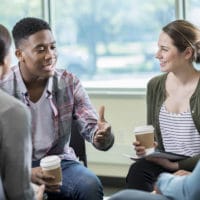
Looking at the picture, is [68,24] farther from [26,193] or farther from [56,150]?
[26,193]

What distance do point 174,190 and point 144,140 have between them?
739mm

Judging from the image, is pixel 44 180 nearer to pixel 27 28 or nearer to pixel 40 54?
pixel 40 54

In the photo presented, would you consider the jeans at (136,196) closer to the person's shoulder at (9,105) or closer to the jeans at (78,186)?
the person's shoulder at (9,105)

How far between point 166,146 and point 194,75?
1.33 ft

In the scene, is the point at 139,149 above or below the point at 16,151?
below

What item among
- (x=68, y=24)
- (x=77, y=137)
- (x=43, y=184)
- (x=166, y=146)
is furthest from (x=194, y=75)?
(x=68, y=24)

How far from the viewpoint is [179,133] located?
248cm

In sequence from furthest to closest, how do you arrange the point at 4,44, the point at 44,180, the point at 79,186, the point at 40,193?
the point at 79,186 → the point at 44,180 → the point at 40,193 → the point at 4,44

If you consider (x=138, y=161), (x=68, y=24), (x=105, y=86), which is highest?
(x=68, y=24)

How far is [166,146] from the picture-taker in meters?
2.54

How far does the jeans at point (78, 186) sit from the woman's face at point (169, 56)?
28.3 inches

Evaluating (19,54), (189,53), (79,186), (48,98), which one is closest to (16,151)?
(79,186)

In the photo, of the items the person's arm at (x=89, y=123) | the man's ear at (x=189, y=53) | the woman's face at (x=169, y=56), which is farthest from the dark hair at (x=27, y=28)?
the man's ear at (x=189, y=53)

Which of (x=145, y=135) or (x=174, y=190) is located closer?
(x=174, y=190)
